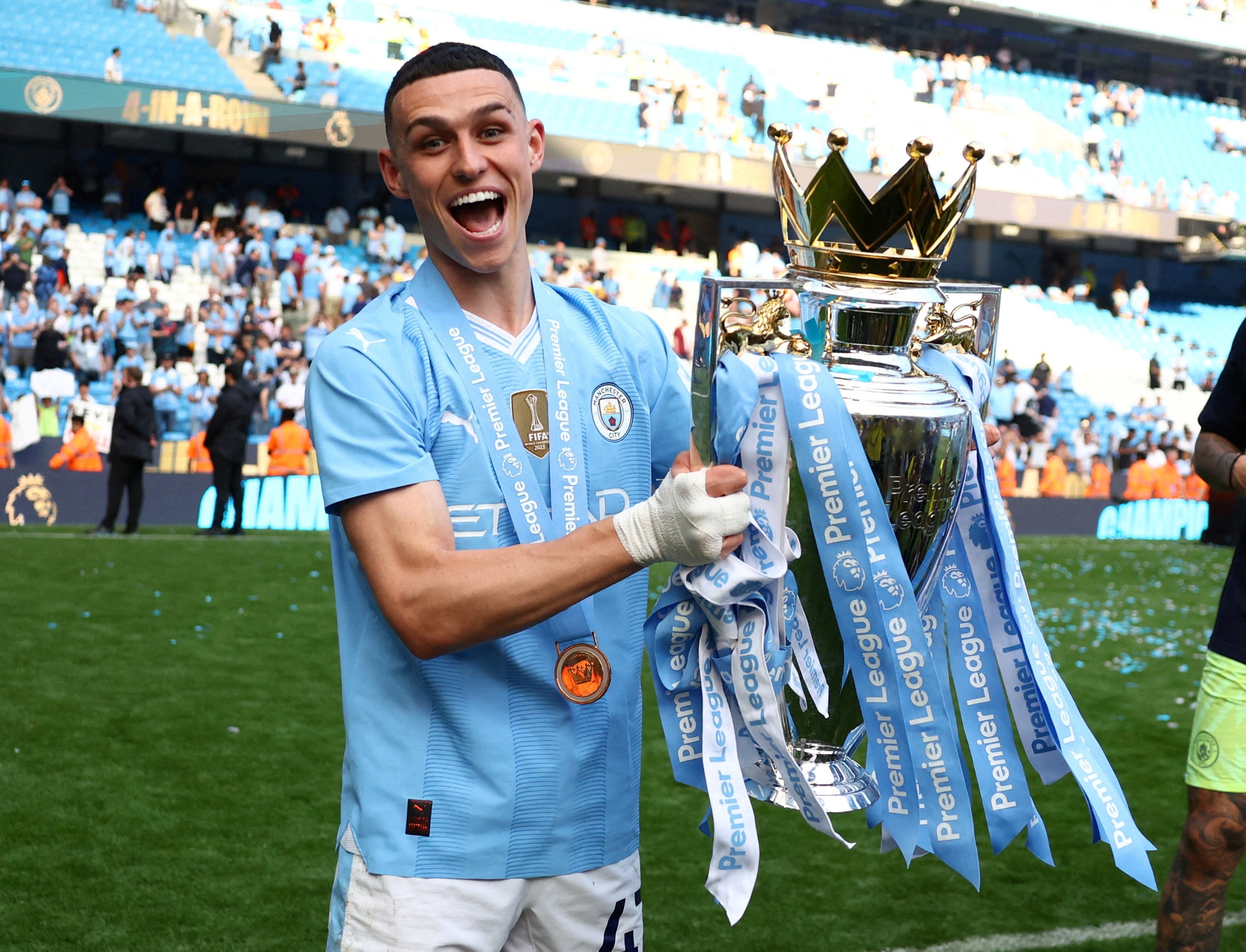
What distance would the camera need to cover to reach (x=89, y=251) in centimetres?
1614

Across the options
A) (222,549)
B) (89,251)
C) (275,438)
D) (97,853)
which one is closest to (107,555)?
(222,549)

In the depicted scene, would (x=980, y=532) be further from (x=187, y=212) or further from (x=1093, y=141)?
(x=1093, y=141)

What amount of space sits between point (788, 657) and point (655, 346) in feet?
1.90

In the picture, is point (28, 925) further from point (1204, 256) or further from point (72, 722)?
point (1204, 256)

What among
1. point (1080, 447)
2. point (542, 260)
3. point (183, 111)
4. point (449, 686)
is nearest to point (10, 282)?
point (183, 111)

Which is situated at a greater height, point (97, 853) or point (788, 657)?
point (788, 657)

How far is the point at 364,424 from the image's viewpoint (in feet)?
5.48

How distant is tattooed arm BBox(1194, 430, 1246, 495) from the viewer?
2.82 meters

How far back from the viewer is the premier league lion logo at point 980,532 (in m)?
1.99

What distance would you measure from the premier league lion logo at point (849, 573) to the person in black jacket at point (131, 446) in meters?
9.27

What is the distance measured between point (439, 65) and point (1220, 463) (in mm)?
2026

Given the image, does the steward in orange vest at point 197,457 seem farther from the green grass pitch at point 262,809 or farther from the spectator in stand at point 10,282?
the green grass pitch at point 262,809

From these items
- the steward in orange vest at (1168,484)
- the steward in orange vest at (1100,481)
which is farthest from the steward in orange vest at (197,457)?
the steward in orange vest at (1168,484)

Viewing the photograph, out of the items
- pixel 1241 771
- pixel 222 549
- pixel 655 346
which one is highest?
pixel 655 346
